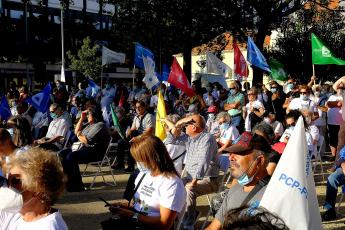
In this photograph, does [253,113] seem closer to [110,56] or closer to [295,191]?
[295,191]

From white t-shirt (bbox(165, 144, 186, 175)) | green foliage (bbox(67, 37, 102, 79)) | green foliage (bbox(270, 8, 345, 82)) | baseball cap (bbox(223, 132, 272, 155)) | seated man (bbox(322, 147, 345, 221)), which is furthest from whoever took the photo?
green foliage (bbox(67, 37, 102, 79))

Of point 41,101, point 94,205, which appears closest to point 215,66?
point 41,101

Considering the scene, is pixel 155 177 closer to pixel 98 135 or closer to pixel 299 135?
pixel 299 135

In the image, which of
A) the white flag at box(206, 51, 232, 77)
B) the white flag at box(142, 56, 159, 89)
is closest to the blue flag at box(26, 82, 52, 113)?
the white flag at box(142, 56, 159, 89)

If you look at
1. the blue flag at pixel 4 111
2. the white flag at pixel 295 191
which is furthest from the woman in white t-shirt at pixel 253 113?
the white flag at pixel 295 191

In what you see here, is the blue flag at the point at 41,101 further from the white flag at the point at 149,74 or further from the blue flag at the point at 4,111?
the white flag at the point at 149,74

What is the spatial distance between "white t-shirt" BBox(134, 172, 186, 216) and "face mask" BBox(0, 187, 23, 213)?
5.11ft

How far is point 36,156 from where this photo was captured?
2867mm

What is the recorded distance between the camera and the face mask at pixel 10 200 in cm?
271

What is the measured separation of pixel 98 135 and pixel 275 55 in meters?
25.8

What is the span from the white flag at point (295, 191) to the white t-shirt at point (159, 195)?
1.25 metres

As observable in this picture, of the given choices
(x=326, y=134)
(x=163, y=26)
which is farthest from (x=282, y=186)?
(x=163, y=26)

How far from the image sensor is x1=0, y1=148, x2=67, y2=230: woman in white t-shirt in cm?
271

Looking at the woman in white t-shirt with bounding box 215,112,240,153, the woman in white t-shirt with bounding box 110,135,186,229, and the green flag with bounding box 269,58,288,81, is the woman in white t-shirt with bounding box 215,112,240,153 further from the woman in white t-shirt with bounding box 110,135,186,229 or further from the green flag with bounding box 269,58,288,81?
the green flag with bounding box 269,58,288,81
